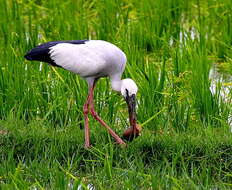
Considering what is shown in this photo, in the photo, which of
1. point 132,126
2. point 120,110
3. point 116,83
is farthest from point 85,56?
point 120,110

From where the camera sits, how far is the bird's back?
589cm

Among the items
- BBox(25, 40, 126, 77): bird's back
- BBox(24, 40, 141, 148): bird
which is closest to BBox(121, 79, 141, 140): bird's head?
BBox(24, 40, 141, 148): bird

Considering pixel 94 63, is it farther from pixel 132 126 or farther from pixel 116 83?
pixel 132 126

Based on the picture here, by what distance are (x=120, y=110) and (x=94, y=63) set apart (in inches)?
35.0

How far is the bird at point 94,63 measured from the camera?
5836 millimetres

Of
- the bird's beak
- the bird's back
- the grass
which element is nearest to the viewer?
the grass

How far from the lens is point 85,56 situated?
19.5 ft

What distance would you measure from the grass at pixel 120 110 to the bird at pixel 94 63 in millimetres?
120

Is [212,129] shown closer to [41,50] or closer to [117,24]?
[41,50]

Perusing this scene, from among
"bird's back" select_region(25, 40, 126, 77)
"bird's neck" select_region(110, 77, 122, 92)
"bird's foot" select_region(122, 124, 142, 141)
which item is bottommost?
"bird's foot" select_region(122, 124, 142, 141)

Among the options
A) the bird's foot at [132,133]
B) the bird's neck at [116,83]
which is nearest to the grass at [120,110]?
the bird's foot at [132,133]

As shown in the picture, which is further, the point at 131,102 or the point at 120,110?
the point at 120,110

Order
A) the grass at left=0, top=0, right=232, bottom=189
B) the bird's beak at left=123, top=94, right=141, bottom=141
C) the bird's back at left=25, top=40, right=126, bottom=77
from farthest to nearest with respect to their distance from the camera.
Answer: the bird's back at left=25, top=40, right=126, bottom=77
the bird's beak at left=123, top=94, right=141, bottom=141
the grass at left=0, top=0, right=232, bottom=189

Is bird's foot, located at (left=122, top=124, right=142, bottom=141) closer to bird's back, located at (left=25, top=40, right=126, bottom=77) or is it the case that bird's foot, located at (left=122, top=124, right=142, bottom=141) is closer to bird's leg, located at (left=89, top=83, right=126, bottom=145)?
bird's leg, located at (left=89, top=83, right=126, bottom=145)
